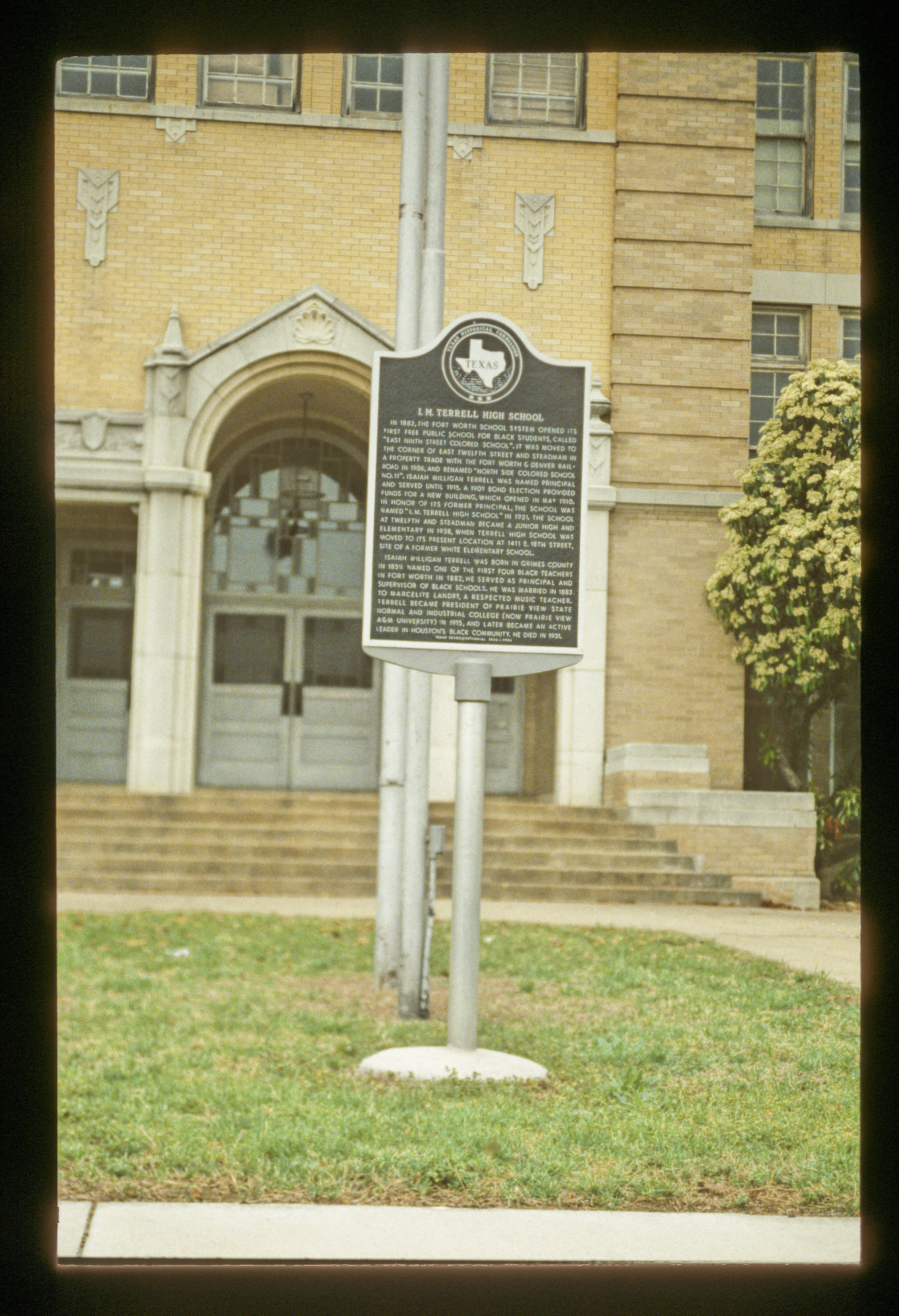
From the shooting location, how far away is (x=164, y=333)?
16672mm

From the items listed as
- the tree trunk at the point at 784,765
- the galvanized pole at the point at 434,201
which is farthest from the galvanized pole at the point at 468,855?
the tree trunk at the point at 784,765

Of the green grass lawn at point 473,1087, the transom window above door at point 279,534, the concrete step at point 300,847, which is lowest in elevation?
the green grass lawn at point 473,1087

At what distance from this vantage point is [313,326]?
16734mm

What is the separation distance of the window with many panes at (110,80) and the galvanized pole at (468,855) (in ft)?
41.7

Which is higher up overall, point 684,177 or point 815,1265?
point 684,177

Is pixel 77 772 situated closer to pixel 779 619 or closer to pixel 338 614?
pixel 338 614

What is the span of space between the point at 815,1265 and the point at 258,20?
342 cm

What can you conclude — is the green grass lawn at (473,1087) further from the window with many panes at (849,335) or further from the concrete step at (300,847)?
the window with many panes at (849,335)

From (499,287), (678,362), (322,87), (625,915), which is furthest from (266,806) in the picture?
(322,87)

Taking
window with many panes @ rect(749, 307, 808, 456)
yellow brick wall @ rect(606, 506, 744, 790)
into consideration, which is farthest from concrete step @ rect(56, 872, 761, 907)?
window with many panes @ rect(749, 307, 808, 456)

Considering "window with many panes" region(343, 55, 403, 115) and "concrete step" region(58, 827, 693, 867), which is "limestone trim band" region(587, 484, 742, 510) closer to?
"concrete step" region(58, 827, 693, 867)

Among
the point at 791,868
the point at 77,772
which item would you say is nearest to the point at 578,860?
the point at 791,868

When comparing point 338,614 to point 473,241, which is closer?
point 473,241

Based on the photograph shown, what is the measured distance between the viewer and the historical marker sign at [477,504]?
652 centimetres
